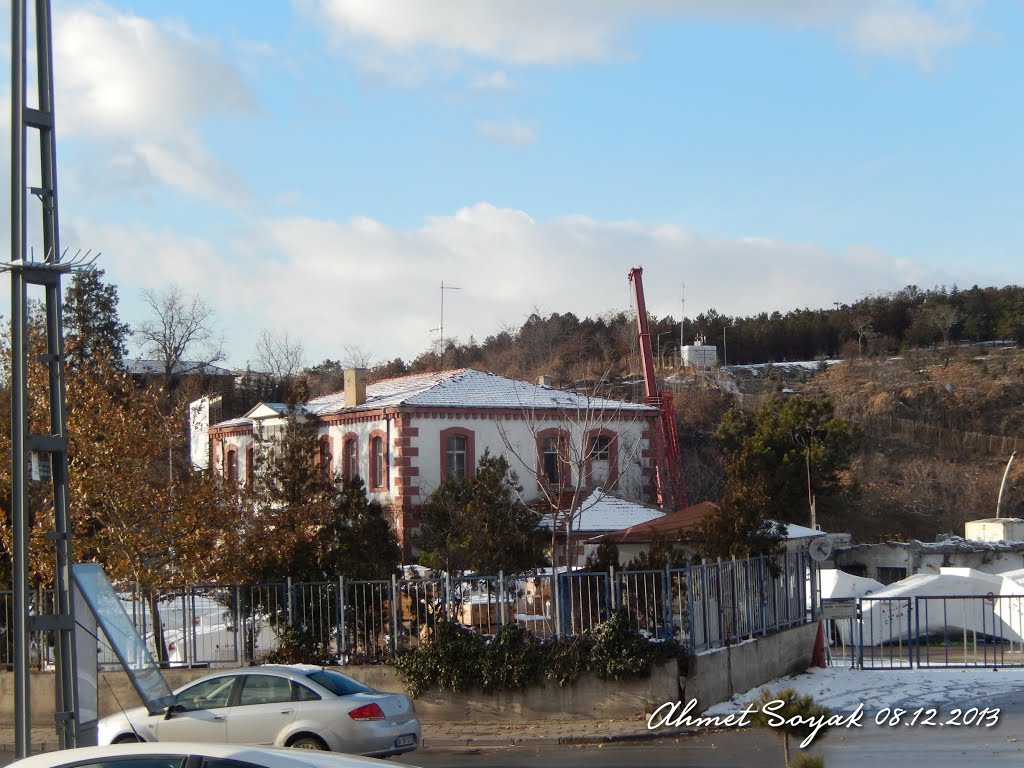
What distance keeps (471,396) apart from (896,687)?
2774 cm

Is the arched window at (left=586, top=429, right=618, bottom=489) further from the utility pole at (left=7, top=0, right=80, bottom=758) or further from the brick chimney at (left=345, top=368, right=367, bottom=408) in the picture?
the utility pole at (left=7, top=0, right=80, bottom=758)

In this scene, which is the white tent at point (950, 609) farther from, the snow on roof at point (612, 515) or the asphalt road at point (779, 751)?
the snow on roof at point (612, 515)

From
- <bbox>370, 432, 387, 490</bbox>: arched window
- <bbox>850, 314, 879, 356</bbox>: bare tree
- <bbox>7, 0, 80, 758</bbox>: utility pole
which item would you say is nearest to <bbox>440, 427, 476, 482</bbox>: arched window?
<bbox>370, 432, 387, 490</bbox>: arched window

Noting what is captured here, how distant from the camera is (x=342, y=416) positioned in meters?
45.9

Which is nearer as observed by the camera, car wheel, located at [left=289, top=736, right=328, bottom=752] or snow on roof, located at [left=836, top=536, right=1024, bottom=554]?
car wheel, located at [left=289, top=736, right=328, bottom=752]

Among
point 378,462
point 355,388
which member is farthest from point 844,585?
point 355,388

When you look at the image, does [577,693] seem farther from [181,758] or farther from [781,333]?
[781,333]

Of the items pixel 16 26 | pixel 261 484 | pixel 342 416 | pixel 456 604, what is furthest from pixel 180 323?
pixel 16 26

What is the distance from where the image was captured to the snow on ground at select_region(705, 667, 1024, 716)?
655 inches

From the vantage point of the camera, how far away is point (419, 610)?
690 inches

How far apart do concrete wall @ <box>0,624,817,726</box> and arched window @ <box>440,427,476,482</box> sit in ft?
82.7

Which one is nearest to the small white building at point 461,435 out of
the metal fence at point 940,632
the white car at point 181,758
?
the metal fence at point 940,632

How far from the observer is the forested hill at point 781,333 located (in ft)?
270

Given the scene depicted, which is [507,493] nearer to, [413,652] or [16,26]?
[413,652]
